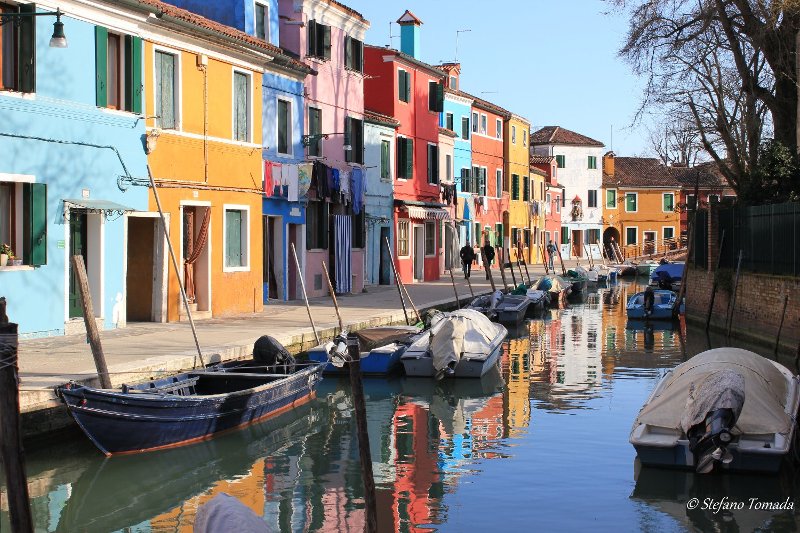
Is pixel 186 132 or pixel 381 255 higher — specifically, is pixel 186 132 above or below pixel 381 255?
above

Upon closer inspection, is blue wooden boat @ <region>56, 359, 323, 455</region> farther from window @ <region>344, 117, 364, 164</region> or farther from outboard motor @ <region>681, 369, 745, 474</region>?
window @ <region>344, 117, 364, 164</region>

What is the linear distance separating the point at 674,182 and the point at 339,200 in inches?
2223

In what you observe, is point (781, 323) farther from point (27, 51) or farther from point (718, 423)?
point (27, 51)

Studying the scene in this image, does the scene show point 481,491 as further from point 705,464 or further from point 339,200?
point 339,200

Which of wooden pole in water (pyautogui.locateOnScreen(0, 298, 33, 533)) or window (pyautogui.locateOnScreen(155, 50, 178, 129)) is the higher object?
window (pyautogui.locateOnScreen(155, 50, 178, 129))

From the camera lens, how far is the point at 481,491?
12.2 metres

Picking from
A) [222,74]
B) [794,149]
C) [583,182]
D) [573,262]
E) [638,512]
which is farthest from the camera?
[583,182]

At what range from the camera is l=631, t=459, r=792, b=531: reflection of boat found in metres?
11.1

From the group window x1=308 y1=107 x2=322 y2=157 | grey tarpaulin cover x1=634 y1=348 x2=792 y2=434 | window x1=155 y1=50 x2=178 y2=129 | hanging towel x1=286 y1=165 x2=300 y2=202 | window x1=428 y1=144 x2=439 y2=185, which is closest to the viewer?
grey tarpaulin cover x1=634 y1=348 x2=792 y2=434

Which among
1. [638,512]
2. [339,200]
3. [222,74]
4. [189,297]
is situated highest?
[222,74]

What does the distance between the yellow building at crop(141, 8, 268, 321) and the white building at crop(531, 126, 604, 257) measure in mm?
56696

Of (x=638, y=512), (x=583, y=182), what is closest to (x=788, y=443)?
(x=638, y=512)

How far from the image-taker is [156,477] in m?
Answer: 13.0

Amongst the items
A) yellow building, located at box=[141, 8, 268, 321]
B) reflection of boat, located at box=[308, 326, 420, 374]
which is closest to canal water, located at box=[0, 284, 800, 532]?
reflection of boat, located at box=[308, 326, 420, 374]
